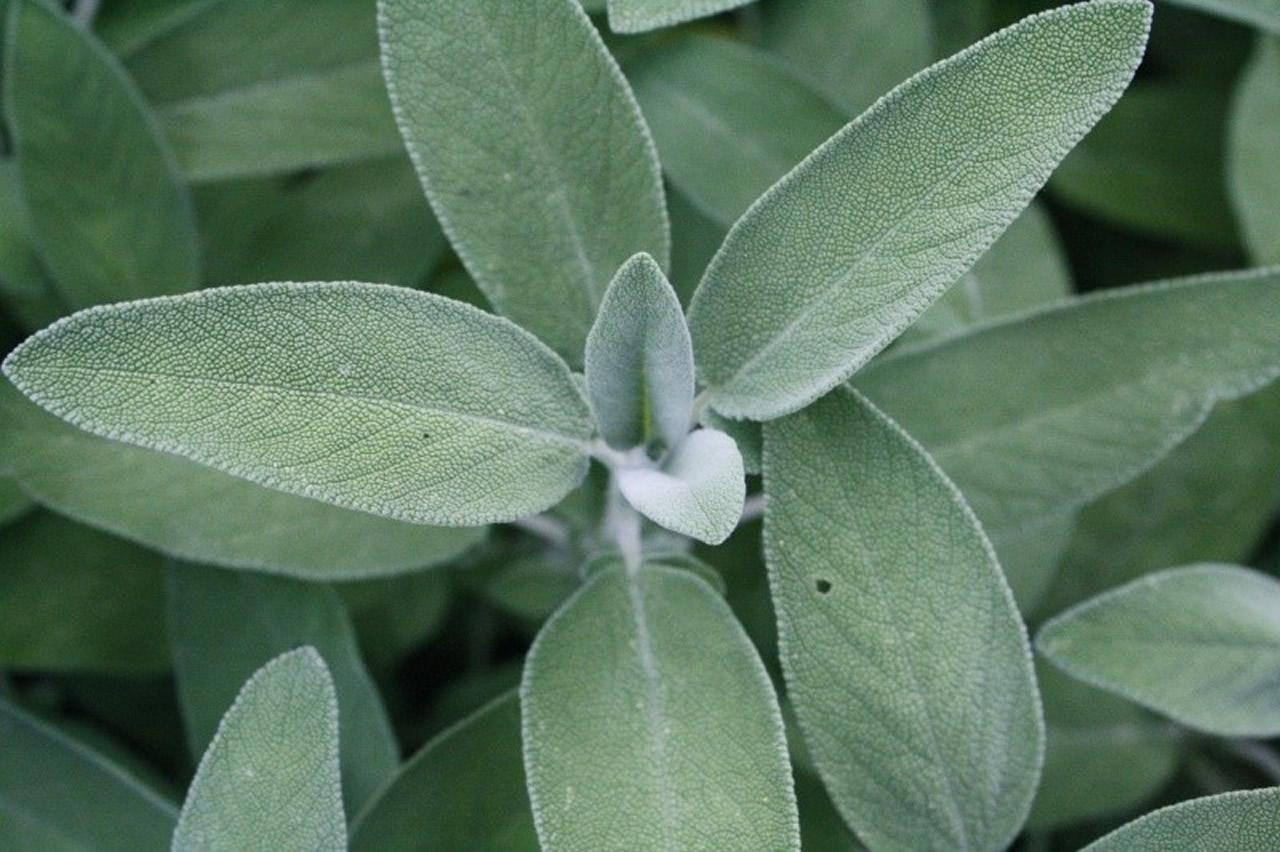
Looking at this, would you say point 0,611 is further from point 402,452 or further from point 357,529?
point 402,452

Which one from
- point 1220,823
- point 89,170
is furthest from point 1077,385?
point 89,170

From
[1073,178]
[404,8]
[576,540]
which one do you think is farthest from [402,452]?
[1073,178]

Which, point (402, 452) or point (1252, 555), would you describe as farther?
point (1252, 555)

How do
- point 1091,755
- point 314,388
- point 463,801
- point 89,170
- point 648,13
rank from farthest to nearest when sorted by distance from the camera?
point 1091,755 → point 89,170 → point 463,801 → point 648,13 → point 314,388

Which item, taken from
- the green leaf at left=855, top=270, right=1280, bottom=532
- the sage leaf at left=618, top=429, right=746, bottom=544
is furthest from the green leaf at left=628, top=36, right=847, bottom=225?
the sage leaf at left=618, top=429, right=746, bottom=544

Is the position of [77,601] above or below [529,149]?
below

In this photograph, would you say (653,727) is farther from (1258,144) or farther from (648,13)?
(1258,144)

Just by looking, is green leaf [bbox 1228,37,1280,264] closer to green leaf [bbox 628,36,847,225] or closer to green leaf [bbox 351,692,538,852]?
green leaf [bbox 628,36,847,225]
